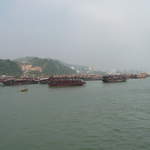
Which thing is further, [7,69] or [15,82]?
[7,69]

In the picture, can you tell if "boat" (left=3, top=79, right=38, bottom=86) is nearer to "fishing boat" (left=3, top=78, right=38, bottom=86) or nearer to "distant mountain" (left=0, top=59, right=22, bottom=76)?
"fishing boat" (left=3, top=78, right=38, bottom=86)

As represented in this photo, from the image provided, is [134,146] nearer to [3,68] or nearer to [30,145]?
[30,145]

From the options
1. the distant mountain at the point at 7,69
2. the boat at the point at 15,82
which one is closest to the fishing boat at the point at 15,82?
the boat at the point at 15,82

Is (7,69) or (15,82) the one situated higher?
(7,69)

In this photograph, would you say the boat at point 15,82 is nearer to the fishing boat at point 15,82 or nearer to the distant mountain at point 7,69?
the fishing boat at point 15,82

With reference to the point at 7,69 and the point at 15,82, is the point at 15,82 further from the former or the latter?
the point at 7,69

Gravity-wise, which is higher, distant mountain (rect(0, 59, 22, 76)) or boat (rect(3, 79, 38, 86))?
distant mountain (rect(0, 59, 22, 76))

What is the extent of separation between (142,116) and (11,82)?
8341cm

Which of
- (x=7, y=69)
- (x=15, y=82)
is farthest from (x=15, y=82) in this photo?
(x=7, y=69)

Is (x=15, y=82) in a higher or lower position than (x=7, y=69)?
lower

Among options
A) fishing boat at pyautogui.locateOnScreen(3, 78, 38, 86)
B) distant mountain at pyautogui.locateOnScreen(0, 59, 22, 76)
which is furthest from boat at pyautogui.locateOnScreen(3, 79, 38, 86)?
distant mountain at pyautogui.locateOnScreen(0, 59, 22, 76)

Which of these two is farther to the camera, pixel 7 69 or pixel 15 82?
pixel 7 69

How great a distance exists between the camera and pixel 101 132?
578 inches

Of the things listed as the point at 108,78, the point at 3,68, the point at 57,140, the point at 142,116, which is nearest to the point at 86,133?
the point at 57,140
